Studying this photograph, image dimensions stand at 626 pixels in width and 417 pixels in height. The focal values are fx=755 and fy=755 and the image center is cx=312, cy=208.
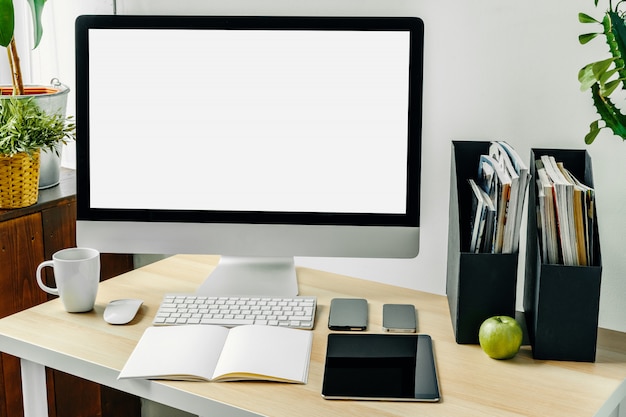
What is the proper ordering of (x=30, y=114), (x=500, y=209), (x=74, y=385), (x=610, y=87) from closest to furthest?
(x=610, y=87) → (x=500, y=209) → (x=30, y=114) → (x=74, y=385)

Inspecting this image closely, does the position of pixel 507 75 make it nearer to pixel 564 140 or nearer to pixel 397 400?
pixel 564 140

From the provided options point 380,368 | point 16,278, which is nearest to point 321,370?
point 380,368

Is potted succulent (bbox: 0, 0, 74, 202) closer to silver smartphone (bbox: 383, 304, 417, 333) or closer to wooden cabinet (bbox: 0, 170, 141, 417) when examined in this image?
wooden cabinet (bbox: 0, 170, 141, 417)

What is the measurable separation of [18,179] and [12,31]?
30cm

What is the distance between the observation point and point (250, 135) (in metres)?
1.35

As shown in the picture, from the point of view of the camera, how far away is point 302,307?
51.8 inches

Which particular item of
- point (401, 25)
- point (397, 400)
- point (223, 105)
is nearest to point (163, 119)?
point (223, 105)

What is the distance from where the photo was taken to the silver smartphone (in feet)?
4.19

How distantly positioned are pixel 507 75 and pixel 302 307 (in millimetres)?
597

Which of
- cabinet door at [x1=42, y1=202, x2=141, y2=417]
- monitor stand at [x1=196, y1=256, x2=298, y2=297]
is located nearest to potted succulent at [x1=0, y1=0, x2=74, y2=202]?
cabinet door at [x1=42, y1=202, x2=141, y2=417]

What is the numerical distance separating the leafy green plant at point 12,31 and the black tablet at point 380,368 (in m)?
0.90

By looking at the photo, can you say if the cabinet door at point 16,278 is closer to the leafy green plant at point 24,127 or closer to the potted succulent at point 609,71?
the leafy green plant at point 24,127

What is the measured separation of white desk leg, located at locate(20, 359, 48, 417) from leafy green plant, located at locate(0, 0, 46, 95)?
63 cm

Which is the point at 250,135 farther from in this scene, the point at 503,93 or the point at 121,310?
the point at 503,93
